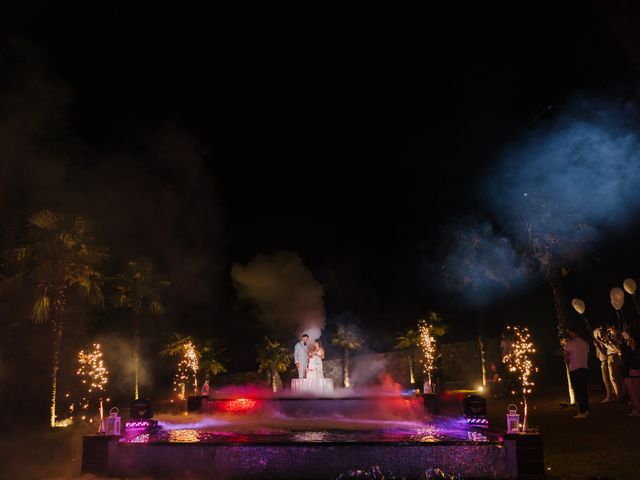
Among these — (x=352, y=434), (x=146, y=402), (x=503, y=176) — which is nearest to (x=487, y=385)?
(x=503, y=176)

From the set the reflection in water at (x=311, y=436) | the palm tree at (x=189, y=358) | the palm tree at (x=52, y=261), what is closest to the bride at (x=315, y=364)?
the palm tree at (x=189, y=358)

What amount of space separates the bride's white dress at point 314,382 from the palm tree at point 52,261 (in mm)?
7358

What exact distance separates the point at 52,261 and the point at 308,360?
8.60 m

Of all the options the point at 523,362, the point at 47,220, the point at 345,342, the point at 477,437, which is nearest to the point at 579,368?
the point at 523,362

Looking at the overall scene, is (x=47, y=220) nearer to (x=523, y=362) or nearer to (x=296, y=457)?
(x=296, y=457)

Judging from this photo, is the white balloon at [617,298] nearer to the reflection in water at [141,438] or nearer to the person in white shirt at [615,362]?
the person in white shirt at [615,362]

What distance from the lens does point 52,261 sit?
15.1 metres

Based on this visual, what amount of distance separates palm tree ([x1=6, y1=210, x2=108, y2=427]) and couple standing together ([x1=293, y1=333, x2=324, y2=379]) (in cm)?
740

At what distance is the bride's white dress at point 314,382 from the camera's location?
1753cm

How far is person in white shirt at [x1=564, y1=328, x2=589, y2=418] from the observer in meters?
11.9

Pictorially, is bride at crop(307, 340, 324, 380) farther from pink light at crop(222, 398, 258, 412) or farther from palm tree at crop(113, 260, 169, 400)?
palm tree at crop(113, 260, 169, 400)

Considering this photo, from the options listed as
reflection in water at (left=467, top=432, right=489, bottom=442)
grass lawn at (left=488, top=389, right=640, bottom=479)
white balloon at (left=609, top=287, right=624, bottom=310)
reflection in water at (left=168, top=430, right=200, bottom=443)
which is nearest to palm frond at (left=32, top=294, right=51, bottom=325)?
reflection in water at (left=168, top=430, right=200, bottom=443)

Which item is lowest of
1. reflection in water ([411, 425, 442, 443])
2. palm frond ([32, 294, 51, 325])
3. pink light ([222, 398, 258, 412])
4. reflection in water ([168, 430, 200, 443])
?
reflection in water ([411, 425, 442, 443])

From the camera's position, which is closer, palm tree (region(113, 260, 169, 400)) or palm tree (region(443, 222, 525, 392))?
palm tree (region(443, 222, 525, 392))
